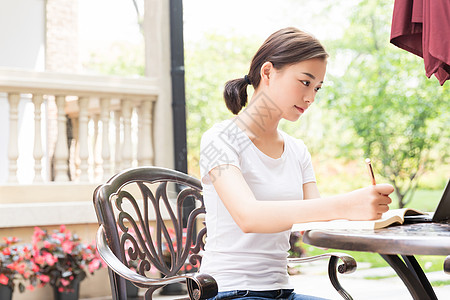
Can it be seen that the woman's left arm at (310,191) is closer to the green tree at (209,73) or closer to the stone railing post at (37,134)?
the stone railing post at (37,134)

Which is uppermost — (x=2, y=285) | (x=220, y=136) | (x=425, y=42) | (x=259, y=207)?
(x=425, y=42)

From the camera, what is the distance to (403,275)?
1.55 meters

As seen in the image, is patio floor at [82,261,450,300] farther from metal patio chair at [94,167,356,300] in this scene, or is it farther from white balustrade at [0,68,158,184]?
metal patio chair at [94,167,356,300]

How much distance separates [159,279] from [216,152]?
0.35 metres

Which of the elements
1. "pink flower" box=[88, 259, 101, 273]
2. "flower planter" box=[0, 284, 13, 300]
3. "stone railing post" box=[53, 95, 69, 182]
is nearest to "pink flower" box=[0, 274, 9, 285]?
"flower planter" box=[0, 284, 13, 300]

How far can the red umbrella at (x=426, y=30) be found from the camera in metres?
1.99

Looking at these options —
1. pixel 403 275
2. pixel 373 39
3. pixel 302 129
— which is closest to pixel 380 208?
pixel 403 275

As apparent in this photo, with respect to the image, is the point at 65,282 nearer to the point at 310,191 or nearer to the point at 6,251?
the point at 6,251

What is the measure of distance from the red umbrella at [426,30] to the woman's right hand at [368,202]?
97cm

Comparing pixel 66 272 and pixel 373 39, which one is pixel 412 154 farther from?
pixel 66 272

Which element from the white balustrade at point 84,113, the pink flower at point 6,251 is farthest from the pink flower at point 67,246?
the white balustrade at point 84,113

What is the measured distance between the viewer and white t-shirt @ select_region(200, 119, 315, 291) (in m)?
1.46

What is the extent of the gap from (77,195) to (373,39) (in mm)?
8000

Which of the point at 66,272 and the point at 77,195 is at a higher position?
the point at 77,195
